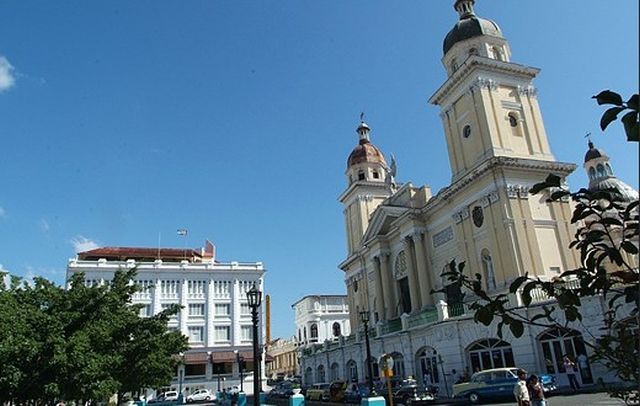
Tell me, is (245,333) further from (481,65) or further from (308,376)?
(481,65)

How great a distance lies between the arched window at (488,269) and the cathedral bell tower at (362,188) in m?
20.4

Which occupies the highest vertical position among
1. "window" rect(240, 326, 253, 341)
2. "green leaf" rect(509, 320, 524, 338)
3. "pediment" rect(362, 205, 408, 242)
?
"pediment" rect(362, 205, 408, 242)

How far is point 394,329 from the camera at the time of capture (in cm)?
3669

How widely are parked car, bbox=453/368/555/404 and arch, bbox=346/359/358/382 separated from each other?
21.4 meters

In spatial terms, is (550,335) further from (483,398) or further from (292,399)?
(292,399)

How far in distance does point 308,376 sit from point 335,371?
30.0ft

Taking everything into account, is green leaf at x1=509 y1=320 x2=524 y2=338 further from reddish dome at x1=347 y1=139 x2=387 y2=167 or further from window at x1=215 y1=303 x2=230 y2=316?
window at x1=215 y1=303 x2=230 y2=316

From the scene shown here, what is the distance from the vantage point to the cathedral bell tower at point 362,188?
5372cm

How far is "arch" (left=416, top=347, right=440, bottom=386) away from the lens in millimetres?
30688

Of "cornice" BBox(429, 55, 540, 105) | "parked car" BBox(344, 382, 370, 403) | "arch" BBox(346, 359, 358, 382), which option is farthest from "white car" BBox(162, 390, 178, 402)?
"cornice" BBox(429, 55, 540, 105)

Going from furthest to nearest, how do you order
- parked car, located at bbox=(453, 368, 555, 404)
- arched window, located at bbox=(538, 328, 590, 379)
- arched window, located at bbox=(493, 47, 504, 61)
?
arched window, located at bbox=(493, 47, 504, 61) → arched window, located at bbox=(538, 328, 590, 379) → parked car, located at bbox=(453, 368, 555, 404)

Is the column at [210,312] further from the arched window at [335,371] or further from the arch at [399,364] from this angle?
the arch at [399,364]

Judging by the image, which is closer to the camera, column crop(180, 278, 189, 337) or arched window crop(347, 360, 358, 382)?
arched window crop(347, 360, 358, 382)

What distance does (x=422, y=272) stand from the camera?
126ft
